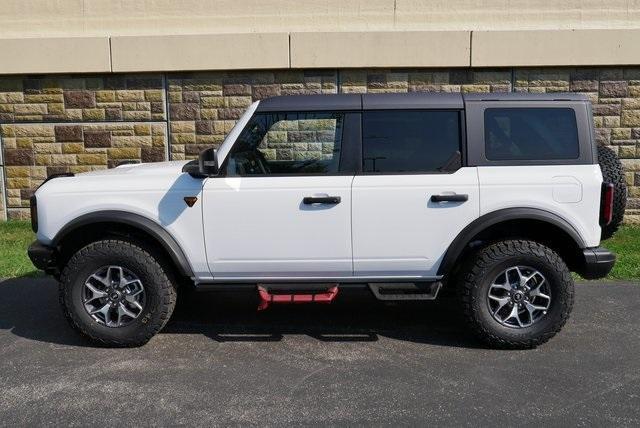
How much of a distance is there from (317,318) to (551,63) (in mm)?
5748

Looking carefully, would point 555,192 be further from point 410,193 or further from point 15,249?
point 15,249

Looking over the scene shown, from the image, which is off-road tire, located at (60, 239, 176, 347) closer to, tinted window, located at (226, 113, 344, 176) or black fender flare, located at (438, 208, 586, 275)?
tinted window, located at (226, 113, 344, 176)

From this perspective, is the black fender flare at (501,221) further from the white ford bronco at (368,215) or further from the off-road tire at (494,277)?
the off-road tire at (494,277)

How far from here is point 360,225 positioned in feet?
13.6

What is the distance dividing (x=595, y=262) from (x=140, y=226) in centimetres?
329

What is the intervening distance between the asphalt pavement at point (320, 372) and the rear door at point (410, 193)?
2.25ft

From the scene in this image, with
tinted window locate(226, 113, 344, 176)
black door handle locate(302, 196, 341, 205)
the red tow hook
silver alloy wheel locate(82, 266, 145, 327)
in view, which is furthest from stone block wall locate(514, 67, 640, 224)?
silver alloy wheel locate(82, 266, 145, 327)

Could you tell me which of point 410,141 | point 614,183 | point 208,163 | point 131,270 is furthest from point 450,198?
point 131,270

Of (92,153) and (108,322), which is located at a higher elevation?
(92,153)

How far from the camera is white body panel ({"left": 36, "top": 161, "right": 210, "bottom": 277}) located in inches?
165

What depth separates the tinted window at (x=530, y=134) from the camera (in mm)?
4160

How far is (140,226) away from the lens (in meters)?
4.16

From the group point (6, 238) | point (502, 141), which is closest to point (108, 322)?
point (502, 141)

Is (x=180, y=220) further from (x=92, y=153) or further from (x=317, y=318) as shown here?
(x=92, y=153)
